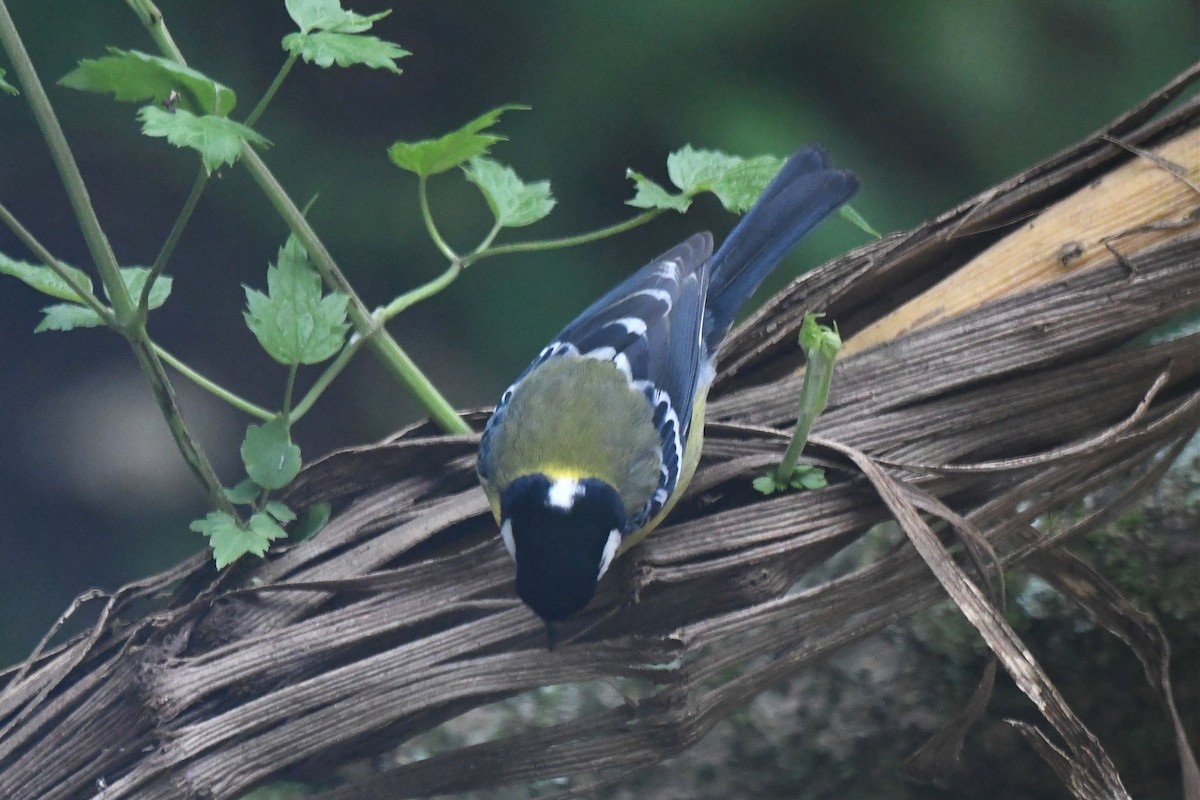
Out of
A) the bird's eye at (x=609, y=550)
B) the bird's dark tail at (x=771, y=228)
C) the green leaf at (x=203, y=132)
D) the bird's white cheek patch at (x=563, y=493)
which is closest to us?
the green leaf at (x=203, y=132)

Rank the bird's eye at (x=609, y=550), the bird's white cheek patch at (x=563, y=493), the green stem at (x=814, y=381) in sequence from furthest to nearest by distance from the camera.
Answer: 1. the bird's white cheek patch at (x=563, y=493)
2. the bird's eye at (x=609, y=550)
3. the green stem at (x=814, y=381)

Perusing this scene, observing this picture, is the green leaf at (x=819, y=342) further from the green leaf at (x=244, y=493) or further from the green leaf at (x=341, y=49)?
the green leaf at (x=244, y=493)

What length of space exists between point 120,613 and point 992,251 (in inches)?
33.9

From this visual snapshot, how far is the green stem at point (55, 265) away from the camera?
2.77ft

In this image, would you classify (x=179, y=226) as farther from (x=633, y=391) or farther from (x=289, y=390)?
(x=633, y=391)

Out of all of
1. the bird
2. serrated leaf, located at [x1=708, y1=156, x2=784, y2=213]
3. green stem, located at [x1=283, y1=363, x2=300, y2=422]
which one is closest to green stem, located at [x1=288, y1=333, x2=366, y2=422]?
green stem, located at [x1=283, y1=363, x2=300, y2=422]

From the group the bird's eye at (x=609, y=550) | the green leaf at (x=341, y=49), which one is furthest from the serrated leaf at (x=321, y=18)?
the bird's eye at (x=609, y=550)

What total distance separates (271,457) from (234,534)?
76mm

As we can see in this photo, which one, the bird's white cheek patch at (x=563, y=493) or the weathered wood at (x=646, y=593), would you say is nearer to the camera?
the weathered wood at (x=646, y=593)

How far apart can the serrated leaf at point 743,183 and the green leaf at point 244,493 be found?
0.51 metres

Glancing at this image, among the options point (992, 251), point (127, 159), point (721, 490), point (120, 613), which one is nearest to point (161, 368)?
point (120, 613)

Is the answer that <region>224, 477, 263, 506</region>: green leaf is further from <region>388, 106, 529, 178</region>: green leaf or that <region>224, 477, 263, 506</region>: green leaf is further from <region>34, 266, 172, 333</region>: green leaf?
<region>388, 106, 529, 178</region>: green leaf

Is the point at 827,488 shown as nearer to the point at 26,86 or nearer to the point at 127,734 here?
the point at 127,734

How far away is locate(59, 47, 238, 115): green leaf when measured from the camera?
77 centimetres
